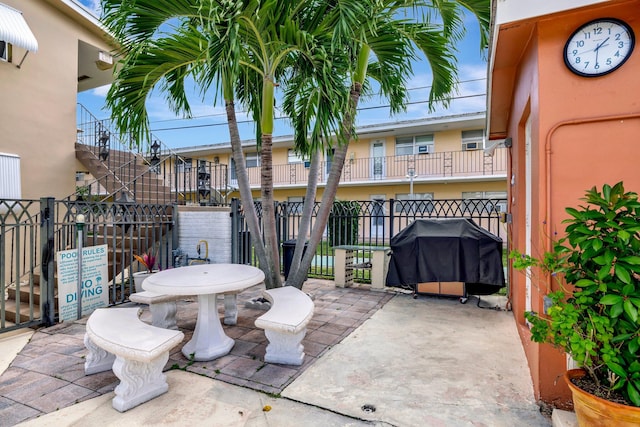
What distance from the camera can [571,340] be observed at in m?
1.90

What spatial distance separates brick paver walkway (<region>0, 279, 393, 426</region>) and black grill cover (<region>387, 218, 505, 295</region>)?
1.18 meters

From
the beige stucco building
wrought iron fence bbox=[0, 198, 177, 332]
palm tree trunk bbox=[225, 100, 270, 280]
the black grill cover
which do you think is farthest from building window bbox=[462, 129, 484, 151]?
the beige stucco building

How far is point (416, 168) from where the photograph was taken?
1547 cm

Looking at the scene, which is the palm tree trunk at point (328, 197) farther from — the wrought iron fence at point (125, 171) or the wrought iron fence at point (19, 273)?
the wrought iron fence at point (125, 171)

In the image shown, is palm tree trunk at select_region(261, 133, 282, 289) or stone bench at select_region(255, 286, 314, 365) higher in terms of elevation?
palm tree trunk at select_region(261, 133, 282, 289)

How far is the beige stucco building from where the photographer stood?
23.3ft

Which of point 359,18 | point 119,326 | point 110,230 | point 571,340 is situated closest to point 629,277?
point 571,340

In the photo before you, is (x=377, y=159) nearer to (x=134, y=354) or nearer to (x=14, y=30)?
(x=14, y=30)

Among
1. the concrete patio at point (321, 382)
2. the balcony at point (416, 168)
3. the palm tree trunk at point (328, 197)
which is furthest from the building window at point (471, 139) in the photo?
the concrete patio at point (321, 382)

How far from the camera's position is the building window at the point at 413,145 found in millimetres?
15789

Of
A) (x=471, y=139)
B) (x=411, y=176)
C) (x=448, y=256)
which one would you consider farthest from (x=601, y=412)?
(x=471, y=139)

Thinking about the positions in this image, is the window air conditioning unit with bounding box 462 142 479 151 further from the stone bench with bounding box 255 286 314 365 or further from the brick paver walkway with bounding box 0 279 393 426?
the stone bench with bounding box 255 286 314 365

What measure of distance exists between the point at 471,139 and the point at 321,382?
1463 cm

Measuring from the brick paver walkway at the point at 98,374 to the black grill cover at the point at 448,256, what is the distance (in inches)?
46.5
